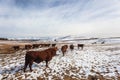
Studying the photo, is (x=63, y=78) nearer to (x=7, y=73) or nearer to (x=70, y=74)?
(x=70, y=74)

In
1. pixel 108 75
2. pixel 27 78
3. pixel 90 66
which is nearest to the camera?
pixel 27 78

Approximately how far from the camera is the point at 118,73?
512 inches

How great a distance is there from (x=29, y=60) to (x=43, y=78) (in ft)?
7.32

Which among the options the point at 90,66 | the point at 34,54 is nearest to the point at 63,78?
the point at 34,54

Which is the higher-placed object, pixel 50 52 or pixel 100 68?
pixel 50 52

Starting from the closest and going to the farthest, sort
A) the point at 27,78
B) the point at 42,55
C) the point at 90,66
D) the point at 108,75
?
the point at 27,78 < the point at 108,75 < the point at 42,55 < the point at 90,66

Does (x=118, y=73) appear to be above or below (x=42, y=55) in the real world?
below

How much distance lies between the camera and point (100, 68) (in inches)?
570

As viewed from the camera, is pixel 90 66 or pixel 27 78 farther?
pixel 90 66

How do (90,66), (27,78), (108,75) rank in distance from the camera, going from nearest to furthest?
(27,78) → (108,75) → (90,66)

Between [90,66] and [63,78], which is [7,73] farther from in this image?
[90,66]

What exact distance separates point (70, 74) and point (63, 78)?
1.03m

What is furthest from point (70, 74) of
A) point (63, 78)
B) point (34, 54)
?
point (34, 54)

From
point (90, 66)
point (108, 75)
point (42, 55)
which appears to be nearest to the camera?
point (108, 75)
